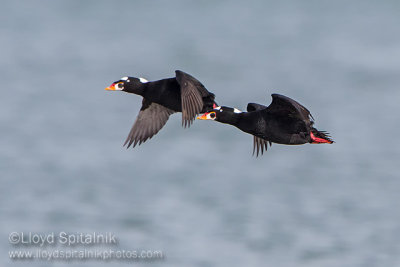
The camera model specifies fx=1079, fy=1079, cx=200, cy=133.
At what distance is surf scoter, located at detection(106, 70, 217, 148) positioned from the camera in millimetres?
14797

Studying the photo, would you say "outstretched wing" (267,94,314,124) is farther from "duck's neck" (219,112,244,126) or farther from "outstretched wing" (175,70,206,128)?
"outstretched wing" (175,70,206,128)

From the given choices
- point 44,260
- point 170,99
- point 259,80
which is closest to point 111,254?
point 44,260

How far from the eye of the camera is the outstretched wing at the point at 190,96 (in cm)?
1470

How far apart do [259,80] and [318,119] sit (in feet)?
20.3

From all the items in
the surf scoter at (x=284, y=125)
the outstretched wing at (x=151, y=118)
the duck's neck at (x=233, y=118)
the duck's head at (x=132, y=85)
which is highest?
the duck's head at (x=132, y=85)

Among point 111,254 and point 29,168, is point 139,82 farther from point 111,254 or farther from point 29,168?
point 29,168

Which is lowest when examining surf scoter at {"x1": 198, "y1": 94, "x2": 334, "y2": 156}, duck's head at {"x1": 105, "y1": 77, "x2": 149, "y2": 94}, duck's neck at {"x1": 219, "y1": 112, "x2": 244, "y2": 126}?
surf scoter at {"x1": 198, "y1": 94, "x2": 334, "y2": 156}

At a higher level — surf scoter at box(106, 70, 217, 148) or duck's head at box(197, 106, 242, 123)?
surf scoter at box(106, 70, 217, 148)

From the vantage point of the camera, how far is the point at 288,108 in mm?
14555

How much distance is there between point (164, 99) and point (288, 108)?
207 cm

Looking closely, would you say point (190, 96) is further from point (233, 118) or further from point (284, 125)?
point (284, 125)
